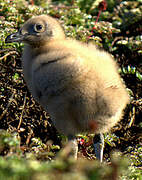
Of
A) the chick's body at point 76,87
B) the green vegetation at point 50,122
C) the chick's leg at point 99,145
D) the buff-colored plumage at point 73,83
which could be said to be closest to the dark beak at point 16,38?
the buff-colored plumage at point 73,83

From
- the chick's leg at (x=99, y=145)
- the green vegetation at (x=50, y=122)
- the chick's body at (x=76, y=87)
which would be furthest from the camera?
the chick's leg at (x=99, y=145)

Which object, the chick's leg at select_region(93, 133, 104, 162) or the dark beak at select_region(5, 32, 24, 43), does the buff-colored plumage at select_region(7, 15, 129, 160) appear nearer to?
the dark beak at select_region(5, 32, 24, 43)

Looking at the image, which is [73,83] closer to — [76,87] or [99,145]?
[76,87]

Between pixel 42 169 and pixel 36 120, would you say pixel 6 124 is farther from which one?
pixel 42 169

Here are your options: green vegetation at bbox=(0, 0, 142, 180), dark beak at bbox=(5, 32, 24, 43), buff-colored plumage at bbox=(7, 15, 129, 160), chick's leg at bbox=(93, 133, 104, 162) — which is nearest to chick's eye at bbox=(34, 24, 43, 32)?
buff-colored plumage at bbox=(7, 15, 129, 160)

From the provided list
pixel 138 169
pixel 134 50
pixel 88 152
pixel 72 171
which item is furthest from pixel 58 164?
pixel 134 50

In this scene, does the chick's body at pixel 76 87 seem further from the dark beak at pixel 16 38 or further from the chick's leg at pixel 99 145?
the chick's leg at pixel 99 145
